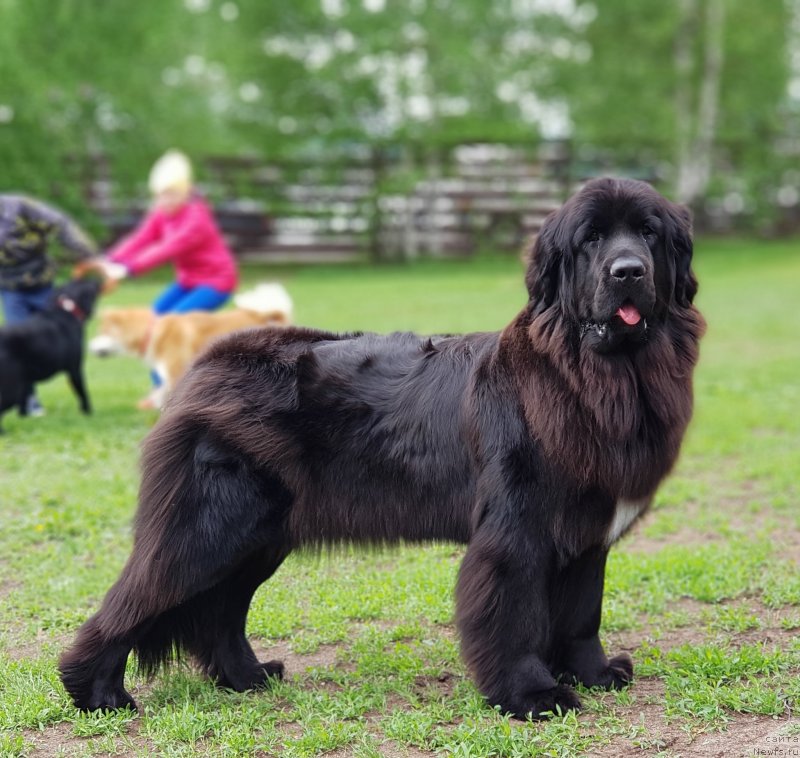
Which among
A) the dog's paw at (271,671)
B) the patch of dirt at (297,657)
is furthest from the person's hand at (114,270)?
the dog's paw at (271,671)

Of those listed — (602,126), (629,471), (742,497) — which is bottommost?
(742,497)

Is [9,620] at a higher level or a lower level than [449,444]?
lower

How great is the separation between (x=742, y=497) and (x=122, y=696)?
4.11 metres

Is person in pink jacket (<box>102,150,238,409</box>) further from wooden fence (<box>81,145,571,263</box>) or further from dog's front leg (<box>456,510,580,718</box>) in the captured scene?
wooden fence (<box>81,145,571,263</box>)

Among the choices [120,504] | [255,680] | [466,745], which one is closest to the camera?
[466,745]

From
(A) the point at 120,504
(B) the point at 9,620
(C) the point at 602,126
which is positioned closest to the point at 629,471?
(B) the point at 9,620

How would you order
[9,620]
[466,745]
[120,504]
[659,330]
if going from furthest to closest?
[120,504] < [9,620] < [659,330] < [466,745]

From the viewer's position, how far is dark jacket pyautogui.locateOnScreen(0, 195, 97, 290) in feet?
27.4

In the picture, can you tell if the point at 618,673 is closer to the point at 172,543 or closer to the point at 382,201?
the point at 172,543

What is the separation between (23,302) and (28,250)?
50cm

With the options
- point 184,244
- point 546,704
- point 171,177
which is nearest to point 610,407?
point 546,704

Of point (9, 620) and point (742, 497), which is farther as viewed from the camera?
point (742, 497)

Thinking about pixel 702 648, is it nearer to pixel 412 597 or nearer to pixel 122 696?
pixel 412 597

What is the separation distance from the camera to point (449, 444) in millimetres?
3459
